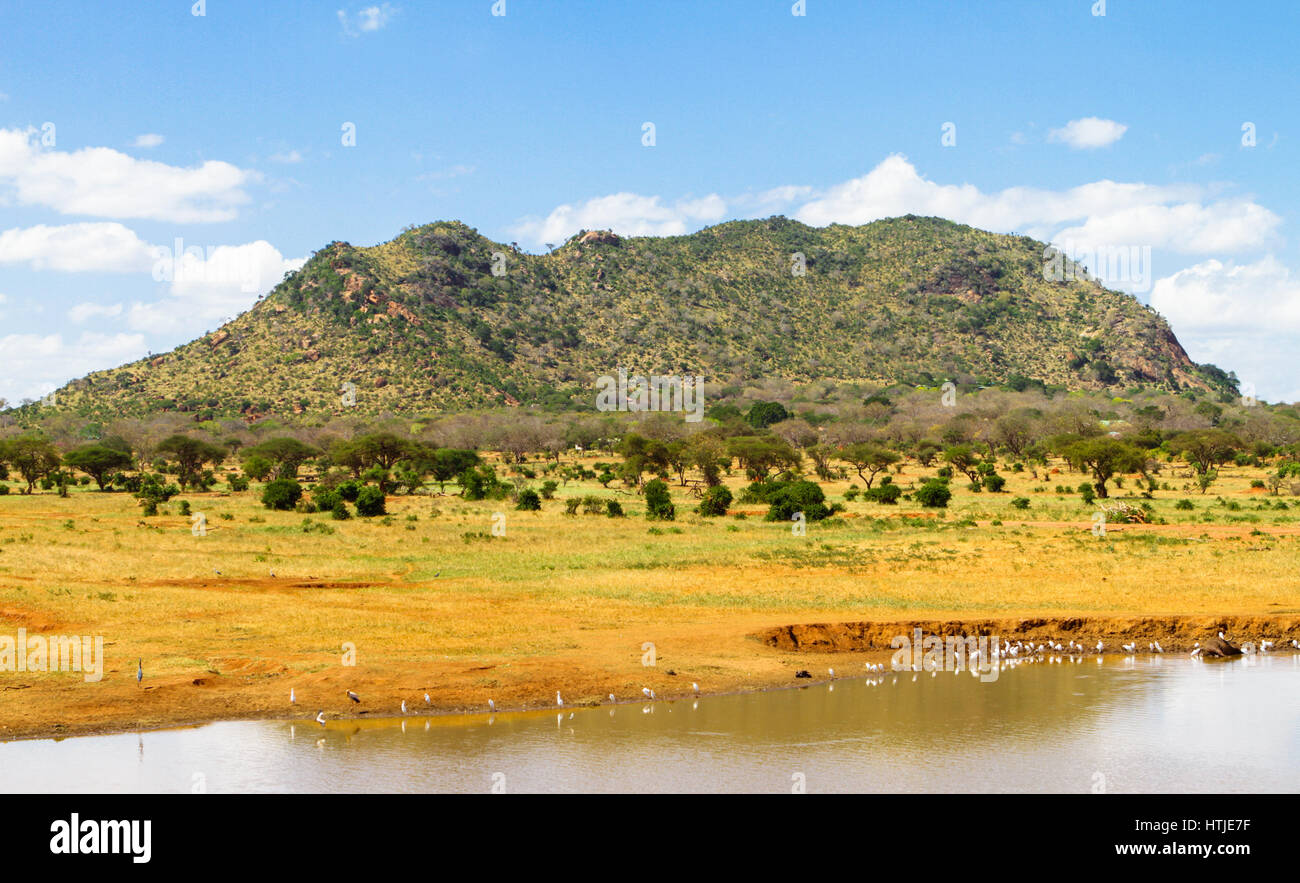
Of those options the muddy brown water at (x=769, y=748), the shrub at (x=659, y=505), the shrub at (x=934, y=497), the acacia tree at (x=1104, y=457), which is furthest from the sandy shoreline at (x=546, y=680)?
the acacia tree at (x=1104, y=457)

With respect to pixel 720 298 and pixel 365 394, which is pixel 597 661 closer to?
pixel 365 394

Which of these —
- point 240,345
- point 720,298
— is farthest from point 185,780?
point 720,298

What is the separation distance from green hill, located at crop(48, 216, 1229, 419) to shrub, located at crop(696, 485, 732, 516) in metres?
63.0

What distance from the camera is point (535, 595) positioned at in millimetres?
25078

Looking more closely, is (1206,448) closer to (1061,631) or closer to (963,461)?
(963,461)

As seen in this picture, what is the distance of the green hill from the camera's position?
107562mm

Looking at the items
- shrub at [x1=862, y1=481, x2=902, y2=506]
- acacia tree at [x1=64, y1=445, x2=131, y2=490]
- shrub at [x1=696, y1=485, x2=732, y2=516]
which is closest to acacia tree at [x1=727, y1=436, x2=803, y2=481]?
shrub at [x1=862, y1=481, x2=902, y2=506]

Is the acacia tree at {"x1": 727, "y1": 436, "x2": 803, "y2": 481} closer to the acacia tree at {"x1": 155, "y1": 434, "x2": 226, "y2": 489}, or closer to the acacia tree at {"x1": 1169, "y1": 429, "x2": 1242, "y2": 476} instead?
the acacia tree at {"x1": 1169, "y1": 429, "x2": 1242, "y2": 476}

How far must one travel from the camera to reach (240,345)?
112m

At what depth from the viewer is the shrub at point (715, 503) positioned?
42.3 metres

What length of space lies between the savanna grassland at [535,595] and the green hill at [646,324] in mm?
67052
